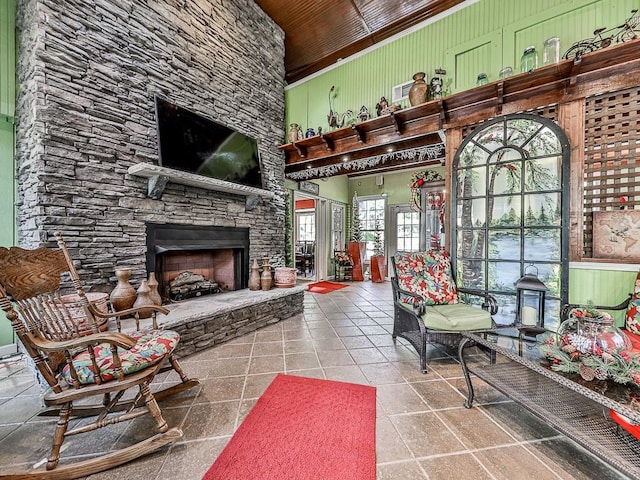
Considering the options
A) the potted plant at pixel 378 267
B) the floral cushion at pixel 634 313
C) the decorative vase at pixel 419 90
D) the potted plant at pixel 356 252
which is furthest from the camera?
the potted plant at pixel 356 252

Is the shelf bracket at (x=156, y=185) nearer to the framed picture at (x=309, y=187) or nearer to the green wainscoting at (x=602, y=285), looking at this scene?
the framed picture at (x=309, y=187)

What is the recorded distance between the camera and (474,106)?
3.06 meters

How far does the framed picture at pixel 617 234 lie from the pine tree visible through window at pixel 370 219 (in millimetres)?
4942

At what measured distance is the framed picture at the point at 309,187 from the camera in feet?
18.7

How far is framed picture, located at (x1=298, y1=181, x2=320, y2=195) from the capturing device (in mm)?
5687

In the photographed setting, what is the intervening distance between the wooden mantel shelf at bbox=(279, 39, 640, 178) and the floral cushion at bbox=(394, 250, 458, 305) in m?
1.67

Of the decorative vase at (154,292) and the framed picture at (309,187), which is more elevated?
the framed picture at (309,187)

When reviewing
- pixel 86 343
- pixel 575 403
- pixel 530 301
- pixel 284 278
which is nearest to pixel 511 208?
pixel 530 301

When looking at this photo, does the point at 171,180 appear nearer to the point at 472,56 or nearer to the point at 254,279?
the point at 254,279

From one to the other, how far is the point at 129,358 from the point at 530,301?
3472 millimetres

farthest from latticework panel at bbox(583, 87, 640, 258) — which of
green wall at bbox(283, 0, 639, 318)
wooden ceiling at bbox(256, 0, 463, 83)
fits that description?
wooden ceiling at bbox(256, 0, 463, 83)

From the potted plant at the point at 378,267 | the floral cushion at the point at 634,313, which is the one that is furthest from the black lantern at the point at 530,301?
the potted plant at the point at 378,267

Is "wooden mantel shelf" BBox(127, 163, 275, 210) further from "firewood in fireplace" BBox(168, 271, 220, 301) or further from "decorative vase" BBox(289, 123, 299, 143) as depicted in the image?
"decorative vase" BBox(289, 123, 299, 143)

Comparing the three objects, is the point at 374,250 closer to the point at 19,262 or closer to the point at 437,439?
the point at 437,439
